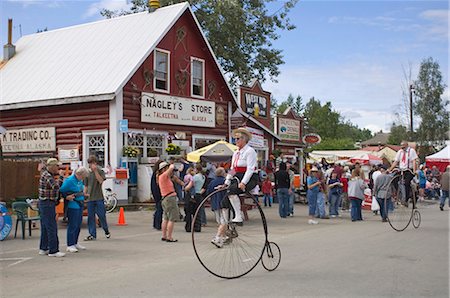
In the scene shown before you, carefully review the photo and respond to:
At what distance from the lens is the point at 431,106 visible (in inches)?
2544

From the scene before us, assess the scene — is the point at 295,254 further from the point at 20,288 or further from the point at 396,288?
the point at 20,288

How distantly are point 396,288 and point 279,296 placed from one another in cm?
176

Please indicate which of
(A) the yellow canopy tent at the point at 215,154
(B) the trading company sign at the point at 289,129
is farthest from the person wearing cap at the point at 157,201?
(B) the trading company sign at the point at 289,129

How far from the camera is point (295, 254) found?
416 inches

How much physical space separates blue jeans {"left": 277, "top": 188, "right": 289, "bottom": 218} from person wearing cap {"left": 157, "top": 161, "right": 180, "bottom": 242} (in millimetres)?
6190

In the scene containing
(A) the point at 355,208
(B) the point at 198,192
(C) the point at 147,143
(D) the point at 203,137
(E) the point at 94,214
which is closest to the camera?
(E) the point at 94,214

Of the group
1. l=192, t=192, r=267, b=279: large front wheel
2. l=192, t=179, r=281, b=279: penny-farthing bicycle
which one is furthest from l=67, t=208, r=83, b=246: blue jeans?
l=192, t=192, r=267, b=279: large front wheel

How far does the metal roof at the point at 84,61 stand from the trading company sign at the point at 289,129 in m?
11.4

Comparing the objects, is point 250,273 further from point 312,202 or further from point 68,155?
point 68,155

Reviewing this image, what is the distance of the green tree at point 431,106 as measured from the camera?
6400cm

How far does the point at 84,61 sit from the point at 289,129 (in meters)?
14.8

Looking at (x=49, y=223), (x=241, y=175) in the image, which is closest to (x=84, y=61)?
(x=49, y=223)

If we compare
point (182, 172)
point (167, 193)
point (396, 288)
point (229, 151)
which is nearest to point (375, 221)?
point (229, 151)

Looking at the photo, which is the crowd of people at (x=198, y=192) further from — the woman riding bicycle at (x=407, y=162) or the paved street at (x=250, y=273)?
the paved street at (x=250, y=273)
